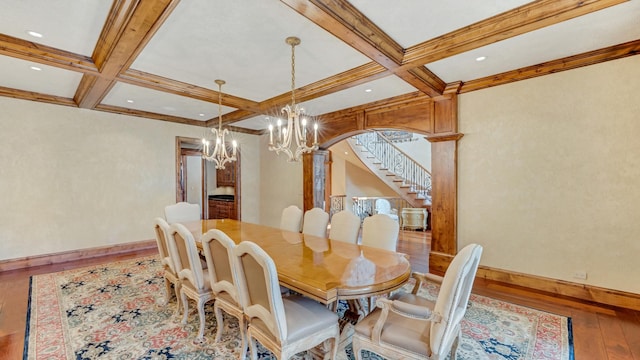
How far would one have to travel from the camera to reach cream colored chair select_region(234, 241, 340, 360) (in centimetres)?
160

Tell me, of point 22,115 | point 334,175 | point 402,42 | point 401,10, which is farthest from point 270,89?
point 334,175

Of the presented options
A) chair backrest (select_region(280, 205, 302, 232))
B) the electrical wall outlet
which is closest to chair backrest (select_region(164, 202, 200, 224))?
chair backrest (select_region(280, 205, 302, 232))

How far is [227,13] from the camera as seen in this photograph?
7.20 ft

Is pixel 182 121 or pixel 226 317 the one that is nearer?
pixel 226 317

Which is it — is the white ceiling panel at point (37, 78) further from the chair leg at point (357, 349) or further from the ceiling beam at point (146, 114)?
the chair leg at point (357, 349)

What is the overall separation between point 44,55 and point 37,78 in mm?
1330

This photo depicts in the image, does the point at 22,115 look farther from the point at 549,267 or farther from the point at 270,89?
the point at 549,267

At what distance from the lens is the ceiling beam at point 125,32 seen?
2.01 meters

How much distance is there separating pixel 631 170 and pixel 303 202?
481 cm

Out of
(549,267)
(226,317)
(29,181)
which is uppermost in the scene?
(29,181)

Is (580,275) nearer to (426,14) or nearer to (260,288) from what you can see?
(426,14)

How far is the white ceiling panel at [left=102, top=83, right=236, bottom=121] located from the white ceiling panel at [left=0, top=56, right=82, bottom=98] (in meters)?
0.48

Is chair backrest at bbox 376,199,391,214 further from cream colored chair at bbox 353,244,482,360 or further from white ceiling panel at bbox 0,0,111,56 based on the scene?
white ceiling panel at bbox 0,0,111,56

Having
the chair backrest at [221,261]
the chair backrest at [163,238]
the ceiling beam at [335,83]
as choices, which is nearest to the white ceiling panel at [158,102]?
the ceiling beam at [335,83]
